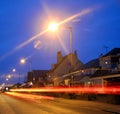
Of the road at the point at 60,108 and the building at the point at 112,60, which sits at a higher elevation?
the building at the point at 112,60

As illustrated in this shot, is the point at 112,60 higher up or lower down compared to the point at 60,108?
higher up

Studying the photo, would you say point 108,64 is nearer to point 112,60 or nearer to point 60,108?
point 112,60

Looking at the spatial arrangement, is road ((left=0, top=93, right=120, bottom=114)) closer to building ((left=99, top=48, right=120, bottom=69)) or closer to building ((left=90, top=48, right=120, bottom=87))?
building ((left=90, top=48, right=120, bottom=87))

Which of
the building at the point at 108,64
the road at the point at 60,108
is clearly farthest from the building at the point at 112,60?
the road at the point at 60,108

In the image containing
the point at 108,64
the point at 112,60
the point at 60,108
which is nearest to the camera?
the point at 60,108

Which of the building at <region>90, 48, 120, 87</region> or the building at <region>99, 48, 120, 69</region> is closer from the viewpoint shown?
the building at <region>90, 48, 120, 87</region>

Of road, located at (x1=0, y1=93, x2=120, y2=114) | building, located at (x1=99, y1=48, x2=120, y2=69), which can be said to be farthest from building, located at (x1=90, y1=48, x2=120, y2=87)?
road, located at (x1=0, y1=93, x2=120, y2=114)

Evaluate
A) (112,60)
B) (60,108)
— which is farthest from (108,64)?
(60,108)

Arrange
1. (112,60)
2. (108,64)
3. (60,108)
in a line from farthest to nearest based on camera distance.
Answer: (108,64) < (112,60) < (60,108)

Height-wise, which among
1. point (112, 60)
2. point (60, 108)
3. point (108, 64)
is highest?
point (112, 60)

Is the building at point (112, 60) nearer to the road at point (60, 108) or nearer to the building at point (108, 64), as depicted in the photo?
the building at point (108, 64)

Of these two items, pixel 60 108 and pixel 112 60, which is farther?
pixel 112 60

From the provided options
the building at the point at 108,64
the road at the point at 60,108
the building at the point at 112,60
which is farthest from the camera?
the building at the point at 112,60

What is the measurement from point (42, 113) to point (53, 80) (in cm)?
8200
